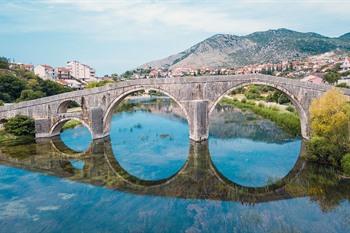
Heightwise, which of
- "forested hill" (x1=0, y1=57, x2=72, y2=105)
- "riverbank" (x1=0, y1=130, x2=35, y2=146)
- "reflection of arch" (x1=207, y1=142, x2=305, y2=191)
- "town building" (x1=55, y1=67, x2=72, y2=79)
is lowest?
"reflection of arch" (x1=207, y1=142, x2=305, y2=191)

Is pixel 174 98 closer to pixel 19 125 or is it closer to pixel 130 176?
pixel 130 176

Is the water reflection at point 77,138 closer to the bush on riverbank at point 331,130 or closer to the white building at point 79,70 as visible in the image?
the bush on riverbank at point 331,130

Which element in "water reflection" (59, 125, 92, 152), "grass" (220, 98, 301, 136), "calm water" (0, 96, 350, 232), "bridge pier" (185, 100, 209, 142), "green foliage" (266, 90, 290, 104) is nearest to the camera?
"calm water" (0, 96, 350, 232)

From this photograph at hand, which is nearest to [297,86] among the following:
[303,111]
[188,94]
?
[303,111]

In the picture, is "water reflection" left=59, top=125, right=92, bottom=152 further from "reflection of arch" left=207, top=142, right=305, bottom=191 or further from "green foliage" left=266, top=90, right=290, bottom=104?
"green foliage" left=266, top=90, right=290, bottom=104

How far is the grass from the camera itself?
1109 inches

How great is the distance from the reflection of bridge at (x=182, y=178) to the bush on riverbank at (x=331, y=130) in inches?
53.0

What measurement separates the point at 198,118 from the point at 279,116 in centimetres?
1216

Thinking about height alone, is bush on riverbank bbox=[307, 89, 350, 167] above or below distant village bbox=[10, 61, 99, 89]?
below

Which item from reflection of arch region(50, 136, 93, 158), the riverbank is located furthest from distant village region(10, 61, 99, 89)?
reflection of arch region(50, 136, 93, 158)

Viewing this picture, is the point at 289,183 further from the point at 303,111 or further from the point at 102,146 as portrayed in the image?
the point at 102,146

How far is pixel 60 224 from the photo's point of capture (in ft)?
41.1

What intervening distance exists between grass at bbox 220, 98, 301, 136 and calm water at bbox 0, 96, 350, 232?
1.34 meters

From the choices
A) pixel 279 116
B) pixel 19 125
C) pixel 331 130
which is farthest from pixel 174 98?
pixel 19 125
